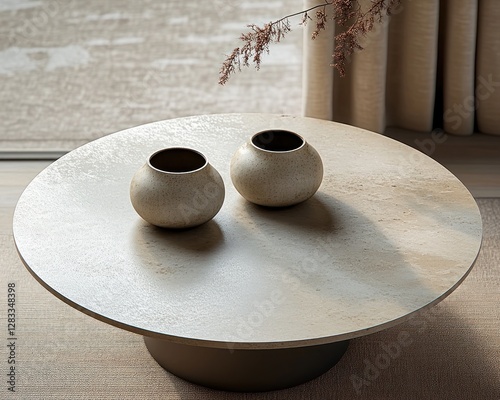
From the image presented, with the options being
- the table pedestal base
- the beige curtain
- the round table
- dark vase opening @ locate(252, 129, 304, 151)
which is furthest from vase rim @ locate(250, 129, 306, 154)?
the beige curtain

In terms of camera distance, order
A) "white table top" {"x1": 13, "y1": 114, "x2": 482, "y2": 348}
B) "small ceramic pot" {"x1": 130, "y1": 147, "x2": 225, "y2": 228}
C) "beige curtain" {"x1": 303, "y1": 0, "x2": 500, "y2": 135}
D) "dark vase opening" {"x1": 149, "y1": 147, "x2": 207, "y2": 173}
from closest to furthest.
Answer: "white table top" {"x1": 13, "y1": 114, "x2": 482, "y2": 348} → "small ceramic pot" {"x1": 130, "y1": 147, "x2": 225, "y2": 228} → "dark vase opening" {"x1": 149, "y1": 147, "x2": 207, "y2": 173} → "beige curtain" {"x1": 303, "y1": 0, "x2": 500, "y2": 135}

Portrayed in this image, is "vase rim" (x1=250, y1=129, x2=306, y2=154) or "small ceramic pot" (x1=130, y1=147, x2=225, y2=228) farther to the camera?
"vase rim" (x1=250, y1=129, x2=306, y2=154)

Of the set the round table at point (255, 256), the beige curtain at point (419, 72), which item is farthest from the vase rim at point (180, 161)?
the beige curtain at point (419, 72)

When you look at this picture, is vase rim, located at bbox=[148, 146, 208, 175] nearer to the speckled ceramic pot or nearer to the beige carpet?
the speckled ceramic pot

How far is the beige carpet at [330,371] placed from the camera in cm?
192

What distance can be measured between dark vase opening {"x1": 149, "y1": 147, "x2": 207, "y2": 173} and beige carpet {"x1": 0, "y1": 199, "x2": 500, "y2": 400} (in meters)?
0.48

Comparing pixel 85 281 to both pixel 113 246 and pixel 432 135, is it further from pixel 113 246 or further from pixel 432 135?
pixel 432 135

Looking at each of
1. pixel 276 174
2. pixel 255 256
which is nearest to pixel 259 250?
pixel 255 256

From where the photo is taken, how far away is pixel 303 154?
1.84m

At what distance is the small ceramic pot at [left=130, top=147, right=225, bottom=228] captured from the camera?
1.75 metres

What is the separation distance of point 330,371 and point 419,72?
139 cm

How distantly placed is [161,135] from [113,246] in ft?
1.61

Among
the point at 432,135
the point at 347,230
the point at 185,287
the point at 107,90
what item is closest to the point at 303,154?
the point at 347,230

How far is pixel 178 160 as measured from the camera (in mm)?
1870
